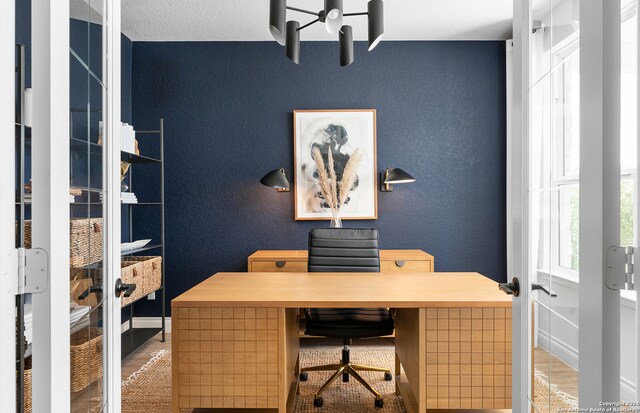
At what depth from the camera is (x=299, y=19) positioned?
3.27 meters

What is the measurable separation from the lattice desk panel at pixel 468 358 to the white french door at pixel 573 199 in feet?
1.38

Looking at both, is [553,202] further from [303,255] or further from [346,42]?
[303,255]

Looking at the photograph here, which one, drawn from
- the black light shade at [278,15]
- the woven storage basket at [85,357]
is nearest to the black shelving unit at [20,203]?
the woven storage basket at [85,357]

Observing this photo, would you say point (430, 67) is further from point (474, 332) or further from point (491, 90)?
point (474, 332)

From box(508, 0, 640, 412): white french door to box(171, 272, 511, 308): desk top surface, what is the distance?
1.59ft

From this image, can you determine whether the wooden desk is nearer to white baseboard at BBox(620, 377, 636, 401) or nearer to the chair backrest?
the chair backrest

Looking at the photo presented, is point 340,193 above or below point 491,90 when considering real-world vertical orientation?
below

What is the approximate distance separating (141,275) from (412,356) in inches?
80.3

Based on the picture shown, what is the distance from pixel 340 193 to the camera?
3.51 metres

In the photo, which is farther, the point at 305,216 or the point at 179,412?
the point at 305,216

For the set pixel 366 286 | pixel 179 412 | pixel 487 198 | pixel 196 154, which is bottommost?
pixel 179 412

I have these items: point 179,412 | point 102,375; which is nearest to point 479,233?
point 179,412

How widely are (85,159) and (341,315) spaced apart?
1.59 m

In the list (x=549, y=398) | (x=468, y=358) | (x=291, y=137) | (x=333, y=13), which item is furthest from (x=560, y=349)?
(x=291, y=137)
